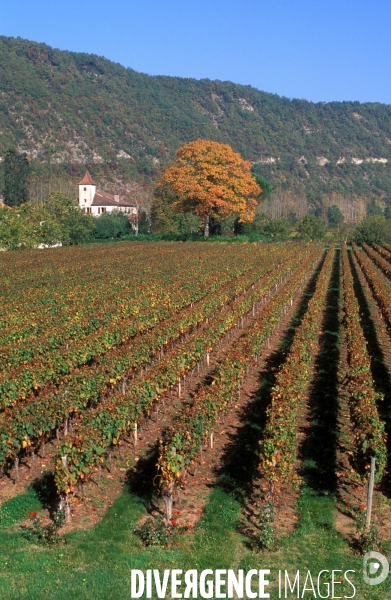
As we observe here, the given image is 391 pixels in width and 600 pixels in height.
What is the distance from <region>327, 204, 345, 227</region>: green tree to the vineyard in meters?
108

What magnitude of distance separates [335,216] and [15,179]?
7290 centimetres

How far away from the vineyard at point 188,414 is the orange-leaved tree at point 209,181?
46.8 m

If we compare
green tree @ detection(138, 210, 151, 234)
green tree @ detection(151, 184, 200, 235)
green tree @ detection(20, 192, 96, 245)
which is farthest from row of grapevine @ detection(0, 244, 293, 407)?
green tree @ detection(138, 210, 151, 234)

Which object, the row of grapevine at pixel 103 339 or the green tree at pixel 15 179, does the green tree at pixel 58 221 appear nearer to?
the green tree at pixel 15 179

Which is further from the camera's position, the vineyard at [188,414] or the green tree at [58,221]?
the green tree at [58,221]

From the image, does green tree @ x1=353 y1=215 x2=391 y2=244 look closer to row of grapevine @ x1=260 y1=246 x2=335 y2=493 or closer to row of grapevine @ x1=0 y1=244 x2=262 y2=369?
row of grapevine @ x1=0 y1=244 x2=262 y2=369

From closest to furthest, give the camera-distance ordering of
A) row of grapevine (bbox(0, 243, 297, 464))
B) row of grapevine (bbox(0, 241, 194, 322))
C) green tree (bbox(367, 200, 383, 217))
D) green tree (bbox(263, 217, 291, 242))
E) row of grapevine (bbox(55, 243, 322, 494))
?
row of grapevine (bbox(55, 243, 322, 494))
row of grapevine (bbox(0, 243, 297, 464))
row of grapevine (bbox(0, 241, 194, 322))
green tree (bbox(263, 217, 291, 242))
green tree (bbox(367, 200, 383, 217))

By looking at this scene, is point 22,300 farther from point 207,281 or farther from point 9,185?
point 9,185

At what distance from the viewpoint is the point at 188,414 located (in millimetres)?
13266

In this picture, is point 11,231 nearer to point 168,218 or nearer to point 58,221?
point 58,221

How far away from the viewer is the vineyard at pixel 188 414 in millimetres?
11367

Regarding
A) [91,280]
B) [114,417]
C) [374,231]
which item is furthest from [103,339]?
[374,231]

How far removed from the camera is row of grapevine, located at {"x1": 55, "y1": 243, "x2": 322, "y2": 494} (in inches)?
435

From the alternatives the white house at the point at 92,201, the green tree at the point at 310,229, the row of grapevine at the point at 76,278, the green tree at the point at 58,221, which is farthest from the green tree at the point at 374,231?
the white house at the point at 92,201
